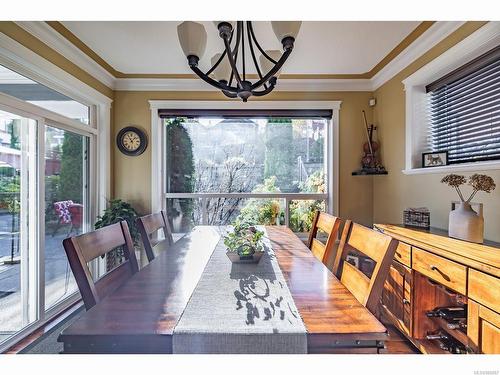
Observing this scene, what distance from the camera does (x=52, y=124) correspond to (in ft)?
8.34

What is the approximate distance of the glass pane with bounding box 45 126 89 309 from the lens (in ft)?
8.37

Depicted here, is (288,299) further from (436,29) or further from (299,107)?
(299,107)

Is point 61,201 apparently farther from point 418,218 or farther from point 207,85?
point 418,218

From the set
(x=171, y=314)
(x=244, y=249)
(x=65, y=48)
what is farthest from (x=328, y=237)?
(x=65, y=48)

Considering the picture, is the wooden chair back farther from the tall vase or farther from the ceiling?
the ceiling

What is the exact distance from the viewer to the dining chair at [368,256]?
108 cm

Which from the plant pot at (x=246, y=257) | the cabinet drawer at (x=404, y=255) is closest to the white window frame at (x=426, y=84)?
the cabinet drawer at (x=404, y=255)

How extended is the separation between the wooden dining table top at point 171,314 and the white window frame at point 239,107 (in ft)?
7.01

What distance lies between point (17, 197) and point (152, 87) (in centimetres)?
190

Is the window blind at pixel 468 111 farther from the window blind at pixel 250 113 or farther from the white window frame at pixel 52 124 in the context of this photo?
the white window frame at pixel 52 124

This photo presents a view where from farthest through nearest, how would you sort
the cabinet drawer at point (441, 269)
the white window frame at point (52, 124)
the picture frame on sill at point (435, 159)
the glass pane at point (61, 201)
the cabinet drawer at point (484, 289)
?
the glass pane at point (61, 201) < the picture frame on sill at point (435, 159) < the white window frame at point (52, 124) < the cabinet drawer at point (441, 269) < the cabinet drawer at point (484, 289)

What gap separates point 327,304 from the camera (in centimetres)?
100

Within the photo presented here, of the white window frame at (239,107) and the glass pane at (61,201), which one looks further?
the white window frame at (239,107)
